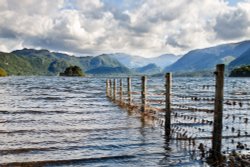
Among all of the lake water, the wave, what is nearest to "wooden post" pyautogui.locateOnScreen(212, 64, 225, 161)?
the lake water

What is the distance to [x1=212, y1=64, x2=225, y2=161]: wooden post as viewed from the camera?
1142cm

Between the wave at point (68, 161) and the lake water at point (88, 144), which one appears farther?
the lake water at point (88, 144)

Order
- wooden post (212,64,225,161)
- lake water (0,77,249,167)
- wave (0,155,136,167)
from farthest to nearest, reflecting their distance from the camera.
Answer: lake water (0,77,249,167), wave (0,155,136,167), wooden post (212,64,225,161)

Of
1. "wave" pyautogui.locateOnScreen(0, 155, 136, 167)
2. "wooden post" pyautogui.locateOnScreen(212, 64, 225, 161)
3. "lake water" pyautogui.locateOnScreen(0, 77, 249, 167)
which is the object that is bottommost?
"wave" pyautogui.locateOnScreen(0, 155, 136, 167)

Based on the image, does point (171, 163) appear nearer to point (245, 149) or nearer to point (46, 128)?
point (245, 149)

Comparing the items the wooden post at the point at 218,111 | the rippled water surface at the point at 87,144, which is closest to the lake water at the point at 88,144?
the rippled water surface at the point at 87,144

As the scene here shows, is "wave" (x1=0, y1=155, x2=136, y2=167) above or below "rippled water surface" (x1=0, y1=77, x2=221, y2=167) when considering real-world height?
below

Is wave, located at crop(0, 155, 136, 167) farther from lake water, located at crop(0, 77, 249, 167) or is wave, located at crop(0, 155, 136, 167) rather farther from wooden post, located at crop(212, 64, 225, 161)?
wooden post, located at crop(212, 64, 225, 161)

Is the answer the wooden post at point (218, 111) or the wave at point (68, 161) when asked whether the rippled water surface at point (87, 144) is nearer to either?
the wave at point (68, 161)

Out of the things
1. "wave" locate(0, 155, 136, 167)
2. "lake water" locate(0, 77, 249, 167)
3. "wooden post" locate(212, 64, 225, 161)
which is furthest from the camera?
"lake water" locate(0, 77, 249, 167)

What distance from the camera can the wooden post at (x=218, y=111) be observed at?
37.5 ft

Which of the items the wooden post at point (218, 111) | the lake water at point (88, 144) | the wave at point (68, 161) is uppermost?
the wooden post at point (218, 111)

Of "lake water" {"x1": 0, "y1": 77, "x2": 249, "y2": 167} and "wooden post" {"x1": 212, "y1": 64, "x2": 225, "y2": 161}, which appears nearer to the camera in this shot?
"wooden post" {"x1": 212, "y1": 64, "x2": 225, "y2": 161}

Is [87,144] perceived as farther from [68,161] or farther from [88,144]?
[68,161]
